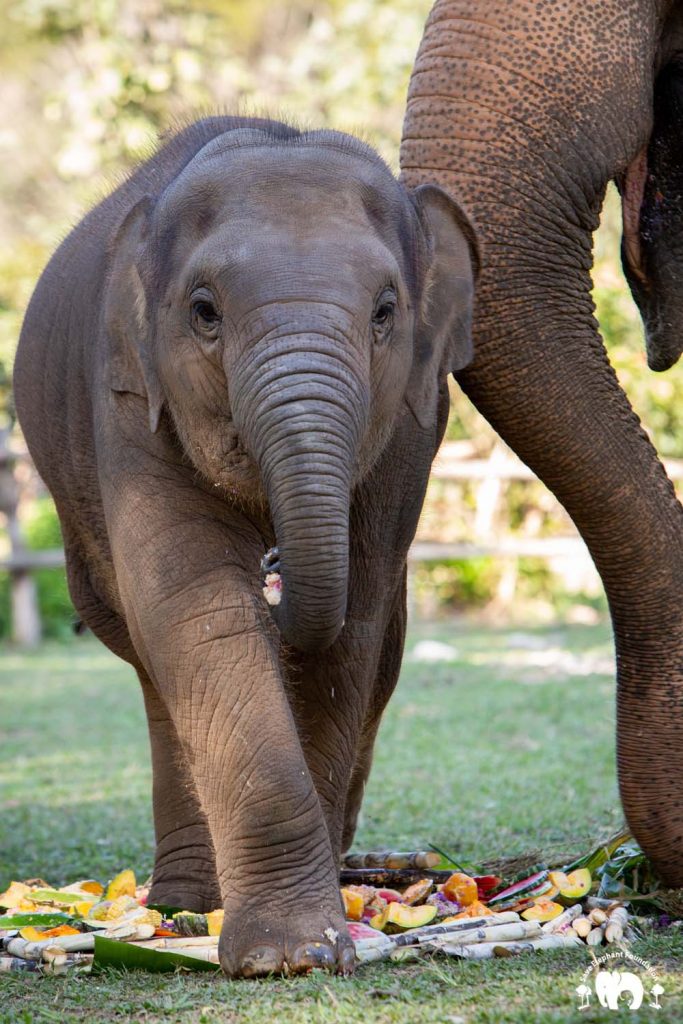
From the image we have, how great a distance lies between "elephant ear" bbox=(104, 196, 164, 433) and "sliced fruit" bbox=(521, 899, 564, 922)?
5.47ft

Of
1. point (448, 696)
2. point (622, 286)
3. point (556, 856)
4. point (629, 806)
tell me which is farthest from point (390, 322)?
point (622, 286)

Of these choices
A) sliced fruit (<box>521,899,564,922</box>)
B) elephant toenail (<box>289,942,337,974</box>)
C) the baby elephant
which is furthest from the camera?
sliced fruit (<box>521,899,564,922</box>)

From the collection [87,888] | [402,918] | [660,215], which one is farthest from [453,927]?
[660,215]

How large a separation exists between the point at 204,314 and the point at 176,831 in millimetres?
1839

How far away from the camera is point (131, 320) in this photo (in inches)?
168

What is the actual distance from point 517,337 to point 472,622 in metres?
12.1

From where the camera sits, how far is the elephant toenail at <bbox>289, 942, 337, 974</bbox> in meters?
3.83

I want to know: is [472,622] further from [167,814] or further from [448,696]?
[167,814]

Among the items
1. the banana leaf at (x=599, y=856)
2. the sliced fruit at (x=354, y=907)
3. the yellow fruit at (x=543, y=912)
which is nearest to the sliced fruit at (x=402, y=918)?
the sliced fruit at (x=354, y=907)

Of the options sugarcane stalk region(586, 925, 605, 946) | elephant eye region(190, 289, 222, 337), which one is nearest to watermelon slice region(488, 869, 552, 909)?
sugarcane stalk region(586, 925, 605, 946)

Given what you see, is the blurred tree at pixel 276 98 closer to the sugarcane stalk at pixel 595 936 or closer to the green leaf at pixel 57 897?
the green leaf at pixel 57 897

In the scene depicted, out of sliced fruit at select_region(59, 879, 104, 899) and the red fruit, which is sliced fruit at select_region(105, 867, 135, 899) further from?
the red fruit

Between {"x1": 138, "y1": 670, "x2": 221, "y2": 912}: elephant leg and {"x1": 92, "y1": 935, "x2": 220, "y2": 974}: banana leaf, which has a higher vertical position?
{"x1": 138, "y1": 670, "x2": 221, "y2": 912}: elephant leg

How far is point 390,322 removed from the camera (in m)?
4.07
